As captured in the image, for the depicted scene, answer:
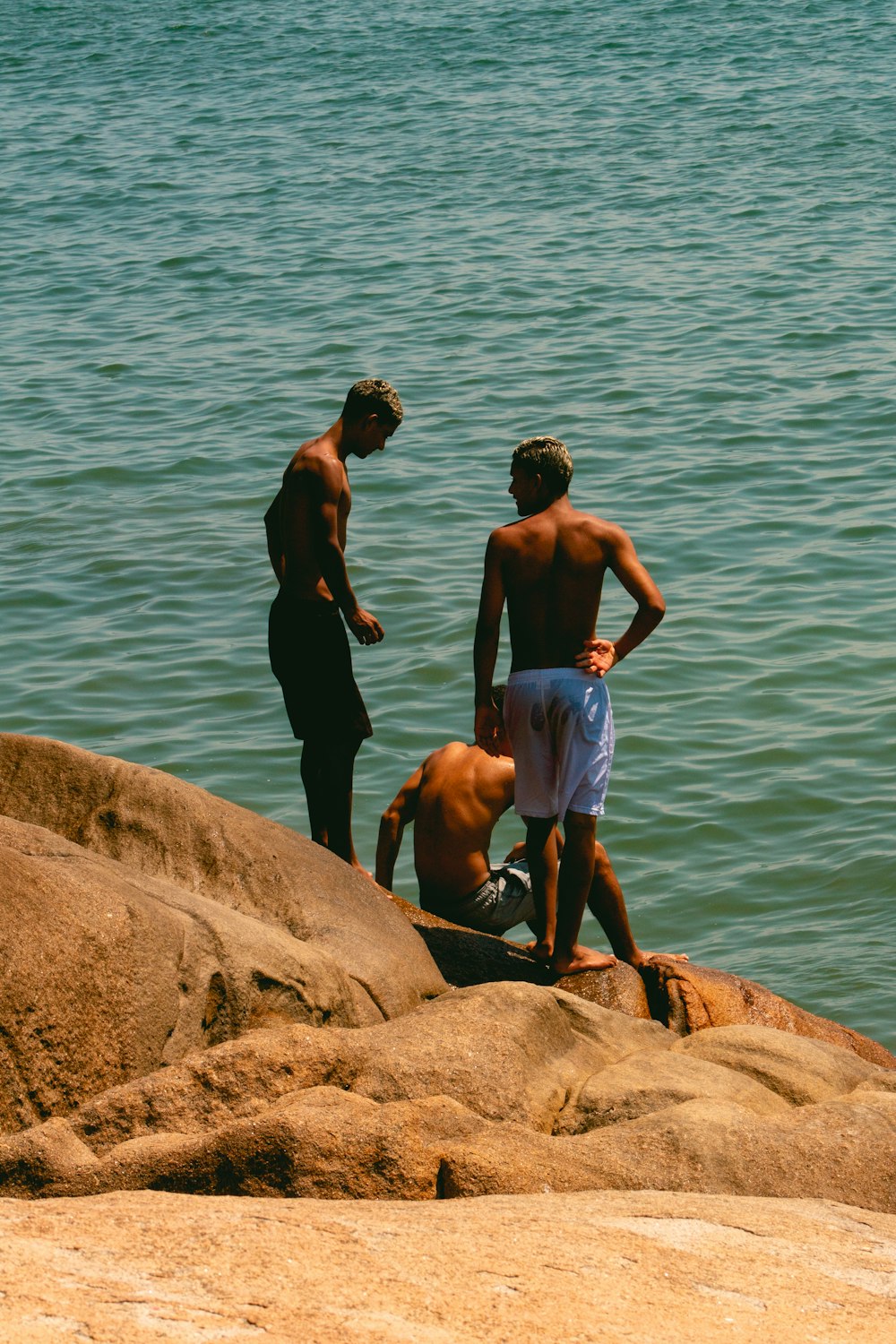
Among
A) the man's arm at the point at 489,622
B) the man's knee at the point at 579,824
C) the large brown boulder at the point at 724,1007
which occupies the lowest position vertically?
the large brown boulder at the point at 724,1007

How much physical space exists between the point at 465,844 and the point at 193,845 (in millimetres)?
1413

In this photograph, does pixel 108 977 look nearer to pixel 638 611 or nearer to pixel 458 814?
pixel 638 611

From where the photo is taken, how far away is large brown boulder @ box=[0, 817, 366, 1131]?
149 inches

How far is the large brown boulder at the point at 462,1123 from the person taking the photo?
3381 millimetres

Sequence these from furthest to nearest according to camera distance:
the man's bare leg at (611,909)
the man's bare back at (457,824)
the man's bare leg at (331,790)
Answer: the man's bare leg at (331,790) < the man's bare back at (457,824) < the man's bare leg at (611,909)

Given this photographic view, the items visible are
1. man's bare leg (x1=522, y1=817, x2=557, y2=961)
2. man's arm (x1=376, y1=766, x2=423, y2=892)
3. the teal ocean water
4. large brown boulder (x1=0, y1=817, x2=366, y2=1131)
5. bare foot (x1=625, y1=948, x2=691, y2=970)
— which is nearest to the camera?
large brown boulder (x1=0, y1=817, x2=366, y2=1131)

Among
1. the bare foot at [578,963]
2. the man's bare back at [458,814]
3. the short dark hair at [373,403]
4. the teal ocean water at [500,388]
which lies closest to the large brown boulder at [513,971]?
the bare foot at [578,963]

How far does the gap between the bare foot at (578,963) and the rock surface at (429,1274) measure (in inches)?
97.6

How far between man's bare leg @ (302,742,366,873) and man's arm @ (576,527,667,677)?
125 cm

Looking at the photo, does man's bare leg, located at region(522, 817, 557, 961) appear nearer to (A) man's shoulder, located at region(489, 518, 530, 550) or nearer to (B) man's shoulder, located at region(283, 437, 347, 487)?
(A) man's shoulder, located at region(489, 518, 530, 550)

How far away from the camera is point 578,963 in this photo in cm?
574

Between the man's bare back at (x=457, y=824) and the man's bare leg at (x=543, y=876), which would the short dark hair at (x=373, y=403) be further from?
the man's bare leg at (x=543, y=876)

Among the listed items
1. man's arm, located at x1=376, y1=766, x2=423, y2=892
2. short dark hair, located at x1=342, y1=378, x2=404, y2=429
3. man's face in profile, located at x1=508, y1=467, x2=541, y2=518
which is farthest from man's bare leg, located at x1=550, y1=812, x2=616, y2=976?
short dark hair, located at x1=342, y1=378, x2=404, y2=429

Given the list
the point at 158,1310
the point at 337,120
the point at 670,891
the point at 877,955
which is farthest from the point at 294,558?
the point at 337,120
